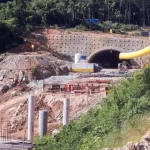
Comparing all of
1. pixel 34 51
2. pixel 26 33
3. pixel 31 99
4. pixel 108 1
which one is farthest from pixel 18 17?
pixel 31 99

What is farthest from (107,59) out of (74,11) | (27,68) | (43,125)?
(43,125)

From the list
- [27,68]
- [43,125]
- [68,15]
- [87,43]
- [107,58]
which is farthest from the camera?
[68,15]

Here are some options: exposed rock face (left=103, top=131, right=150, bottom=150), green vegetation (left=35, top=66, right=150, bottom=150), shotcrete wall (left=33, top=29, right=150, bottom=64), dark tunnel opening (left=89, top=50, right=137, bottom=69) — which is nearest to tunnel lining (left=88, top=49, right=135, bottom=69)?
dark tunnel opening (left=89, top=50, right=137, bottom=69)

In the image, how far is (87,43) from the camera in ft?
174

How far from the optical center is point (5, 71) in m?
44.2

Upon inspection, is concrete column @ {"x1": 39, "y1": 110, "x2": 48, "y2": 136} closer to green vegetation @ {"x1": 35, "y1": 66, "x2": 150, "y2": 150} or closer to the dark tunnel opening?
green vegetation @ {"x1": 35, "y1": 66, "x2": 150, "y2": 150}

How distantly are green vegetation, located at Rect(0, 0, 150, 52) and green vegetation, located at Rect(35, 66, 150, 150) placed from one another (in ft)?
104

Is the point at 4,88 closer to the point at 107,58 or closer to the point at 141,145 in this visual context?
the point at 107,58

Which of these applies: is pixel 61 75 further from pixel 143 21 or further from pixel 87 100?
pixel 143 21

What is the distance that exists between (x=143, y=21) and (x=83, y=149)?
56408mm

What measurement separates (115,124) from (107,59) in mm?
40134

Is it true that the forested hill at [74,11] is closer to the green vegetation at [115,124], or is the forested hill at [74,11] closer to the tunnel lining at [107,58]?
the tunnel lining at [107,58]

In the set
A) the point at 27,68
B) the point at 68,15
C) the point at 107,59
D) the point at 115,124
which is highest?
the point at 115,124

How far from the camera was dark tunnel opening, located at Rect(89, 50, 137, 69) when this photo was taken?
2099 inches
